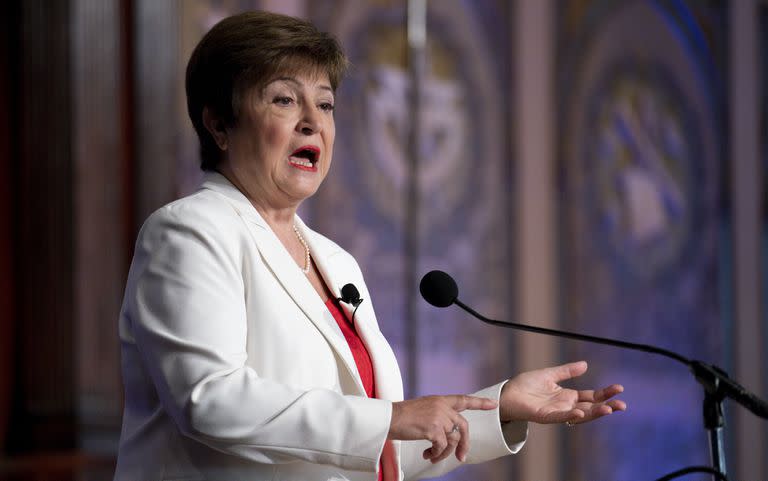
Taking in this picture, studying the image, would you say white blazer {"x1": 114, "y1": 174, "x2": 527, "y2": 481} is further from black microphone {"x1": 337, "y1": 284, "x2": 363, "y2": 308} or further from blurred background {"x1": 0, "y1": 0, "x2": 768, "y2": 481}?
blurred background {"x1": 0, "y1": 0, "x2": 768, "y2": 481}

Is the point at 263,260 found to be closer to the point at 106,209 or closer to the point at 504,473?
the point at 106,209

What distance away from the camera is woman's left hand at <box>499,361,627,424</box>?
168 cm

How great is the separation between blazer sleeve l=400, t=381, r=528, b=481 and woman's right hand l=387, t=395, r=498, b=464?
0.91ft

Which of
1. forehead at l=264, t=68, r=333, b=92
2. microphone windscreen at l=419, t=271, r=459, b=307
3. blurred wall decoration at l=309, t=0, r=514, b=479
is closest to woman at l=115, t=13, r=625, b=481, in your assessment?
forehead at l=264, t=68, r=333, b=92

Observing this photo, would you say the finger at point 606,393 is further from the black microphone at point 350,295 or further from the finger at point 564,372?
the black microphone at point 350,295

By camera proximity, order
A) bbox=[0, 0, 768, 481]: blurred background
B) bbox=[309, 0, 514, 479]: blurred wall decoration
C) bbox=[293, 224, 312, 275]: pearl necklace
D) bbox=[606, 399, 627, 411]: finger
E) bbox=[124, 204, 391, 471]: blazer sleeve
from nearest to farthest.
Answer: bbox=[124, 204, 391, 471]: blazer sleeve < bbox=[606, 399, 627, 411]: finger < bbox=[293, 224, 312, 275]: pearl necklace < bbox=[0, 0, 768, 481]: blurred background < bbox=[309, 0, 514, 479]: blurred wall decoration

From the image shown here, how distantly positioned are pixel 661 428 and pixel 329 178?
254cm

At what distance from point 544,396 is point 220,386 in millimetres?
604

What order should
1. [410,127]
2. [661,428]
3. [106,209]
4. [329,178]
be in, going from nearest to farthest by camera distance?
[106,209] → [329,178] → [410,127] → [661,428]

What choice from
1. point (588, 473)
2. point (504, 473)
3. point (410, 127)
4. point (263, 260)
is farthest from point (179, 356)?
point (588, 473)

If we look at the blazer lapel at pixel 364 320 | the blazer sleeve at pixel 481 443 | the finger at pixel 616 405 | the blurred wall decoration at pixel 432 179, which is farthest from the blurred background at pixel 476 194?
the finger at pixel 616 405

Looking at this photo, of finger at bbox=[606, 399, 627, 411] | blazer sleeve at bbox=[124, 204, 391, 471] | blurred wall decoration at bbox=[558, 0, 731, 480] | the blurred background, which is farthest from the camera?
blurred wall decoration at bbox=[558, 0, 731, 480]

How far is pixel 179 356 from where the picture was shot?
4.64 ft

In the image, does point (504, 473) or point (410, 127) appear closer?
point (410, 127)
